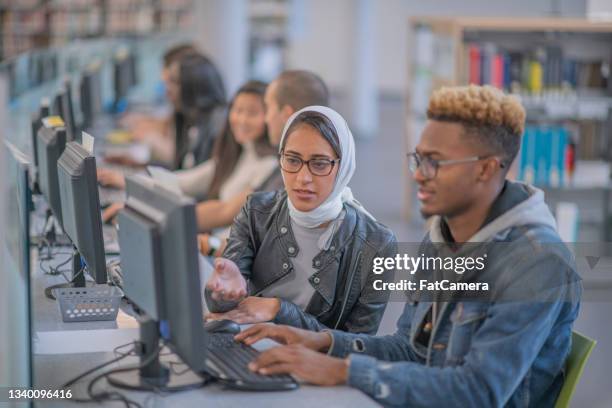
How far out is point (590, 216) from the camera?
6559mm

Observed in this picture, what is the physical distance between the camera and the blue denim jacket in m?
1.89

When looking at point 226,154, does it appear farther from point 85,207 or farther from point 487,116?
point 487,116

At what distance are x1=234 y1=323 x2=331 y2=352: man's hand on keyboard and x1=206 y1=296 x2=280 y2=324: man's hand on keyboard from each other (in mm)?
179

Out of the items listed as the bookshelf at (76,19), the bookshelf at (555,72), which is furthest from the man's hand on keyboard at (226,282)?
the bookshelf at (76,19)

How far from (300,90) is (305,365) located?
1472mm

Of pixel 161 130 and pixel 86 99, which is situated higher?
pixel 86 99

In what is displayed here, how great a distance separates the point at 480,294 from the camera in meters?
1.97

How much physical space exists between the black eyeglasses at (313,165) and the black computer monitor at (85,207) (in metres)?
0.51

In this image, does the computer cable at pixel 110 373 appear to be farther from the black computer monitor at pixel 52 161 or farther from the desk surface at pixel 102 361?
the black computer monitor at pixel 52 161

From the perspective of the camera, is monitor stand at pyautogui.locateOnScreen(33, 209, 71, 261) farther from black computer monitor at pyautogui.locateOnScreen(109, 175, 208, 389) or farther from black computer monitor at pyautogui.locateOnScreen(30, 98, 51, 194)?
black computer monitor at pyautogui.locateOnScreen(109, 175, 208, 389)

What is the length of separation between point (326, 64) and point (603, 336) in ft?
42.5

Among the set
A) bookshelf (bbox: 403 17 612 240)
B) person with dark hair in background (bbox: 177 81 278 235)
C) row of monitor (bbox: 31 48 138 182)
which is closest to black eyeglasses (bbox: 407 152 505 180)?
row of monitor (bbox: 31 48 138 182)

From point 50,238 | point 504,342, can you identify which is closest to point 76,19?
point 50,238

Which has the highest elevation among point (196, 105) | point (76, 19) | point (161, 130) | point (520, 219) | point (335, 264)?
point (76, 19)
